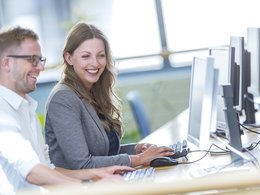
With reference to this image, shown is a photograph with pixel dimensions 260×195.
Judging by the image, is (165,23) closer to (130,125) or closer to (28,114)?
(130,125)

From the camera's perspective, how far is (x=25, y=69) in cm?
230

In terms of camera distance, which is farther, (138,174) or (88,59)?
(88,59)

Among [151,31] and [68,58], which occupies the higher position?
[68,58]

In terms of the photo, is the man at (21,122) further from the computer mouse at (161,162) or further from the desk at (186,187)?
the desk at (186,187)

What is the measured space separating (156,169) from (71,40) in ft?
2.18

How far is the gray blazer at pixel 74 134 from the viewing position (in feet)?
8.05

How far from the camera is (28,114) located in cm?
230

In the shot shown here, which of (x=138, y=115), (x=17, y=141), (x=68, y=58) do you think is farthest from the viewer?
(x=138, y=115)

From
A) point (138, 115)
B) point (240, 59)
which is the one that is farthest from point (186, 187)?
point (138, 115)

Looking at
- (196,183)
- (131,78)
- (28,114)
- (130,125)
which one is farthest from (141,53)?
(196,183)

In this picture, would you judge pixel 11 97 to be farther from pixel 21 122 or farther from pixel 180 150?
pixel 180 150

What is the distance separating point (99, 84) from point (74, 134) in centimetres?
47

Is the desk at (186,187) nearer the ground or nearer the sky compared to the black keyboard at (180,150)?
nearer the sky

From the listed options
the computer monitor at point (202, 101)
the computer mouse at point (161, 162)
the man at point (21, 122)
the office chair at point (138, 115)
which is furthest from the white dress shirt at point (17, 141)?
the office chair at point (138, 115)
